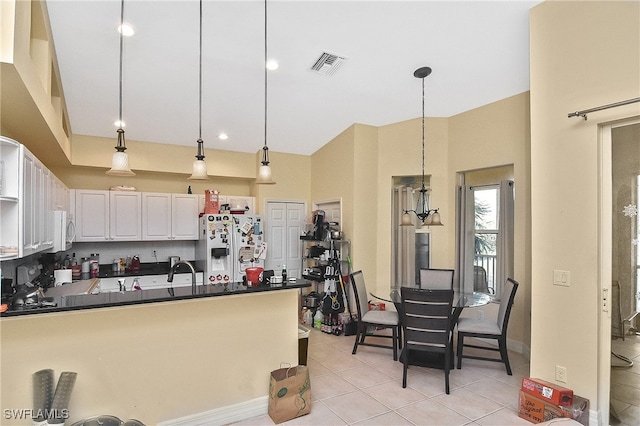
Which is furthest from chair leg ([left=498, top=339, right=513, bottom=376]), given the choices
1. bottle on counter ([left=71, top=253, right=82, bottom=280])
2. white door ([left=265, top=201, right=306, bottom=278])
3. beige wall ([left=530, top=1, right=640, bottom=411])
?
bottle on counter ([left=71, top=253, right=82, bottom=280])

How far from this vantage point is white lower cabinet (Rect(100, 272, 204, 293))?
4.80m

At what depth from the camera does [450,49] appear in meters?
3.44

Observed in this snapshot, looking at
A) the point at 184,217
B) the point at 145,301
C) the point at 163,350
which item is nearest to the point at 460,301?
the point at 163,350

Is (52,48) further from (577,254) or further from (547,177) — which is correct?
(577,254)

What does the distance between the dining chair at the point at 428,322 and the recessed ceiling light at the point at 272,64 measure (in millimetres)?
2724

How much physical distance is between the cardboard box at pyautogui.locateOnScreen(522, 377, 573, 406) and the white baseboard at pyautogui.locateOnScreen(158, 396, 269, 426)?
2.12m

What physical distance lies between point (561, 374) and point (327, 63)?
141 inches

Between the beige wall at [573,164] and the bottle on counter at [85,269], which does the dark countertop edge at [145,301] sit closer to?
the beige wall at [573,164]

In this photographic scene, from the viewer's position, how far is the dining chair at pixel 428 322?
10.4ft

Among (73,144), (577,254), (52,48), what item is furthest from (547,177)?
(73,144)

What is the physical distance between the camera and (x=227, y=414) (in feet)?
8.68

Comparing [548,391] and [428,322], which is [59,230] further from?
[548,391]

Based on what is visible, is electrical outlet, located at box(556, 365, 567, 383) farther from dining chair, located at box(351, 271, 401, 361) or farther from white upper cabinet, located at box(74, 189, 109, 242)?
white upper cabinet, located at box(74, 189, 109, 242)

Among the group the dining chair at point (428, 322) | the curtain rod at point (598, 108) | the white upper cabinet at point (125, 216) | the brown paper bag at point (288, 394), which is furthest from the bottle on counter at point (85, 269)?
the curtain rod at point (598, 108)
